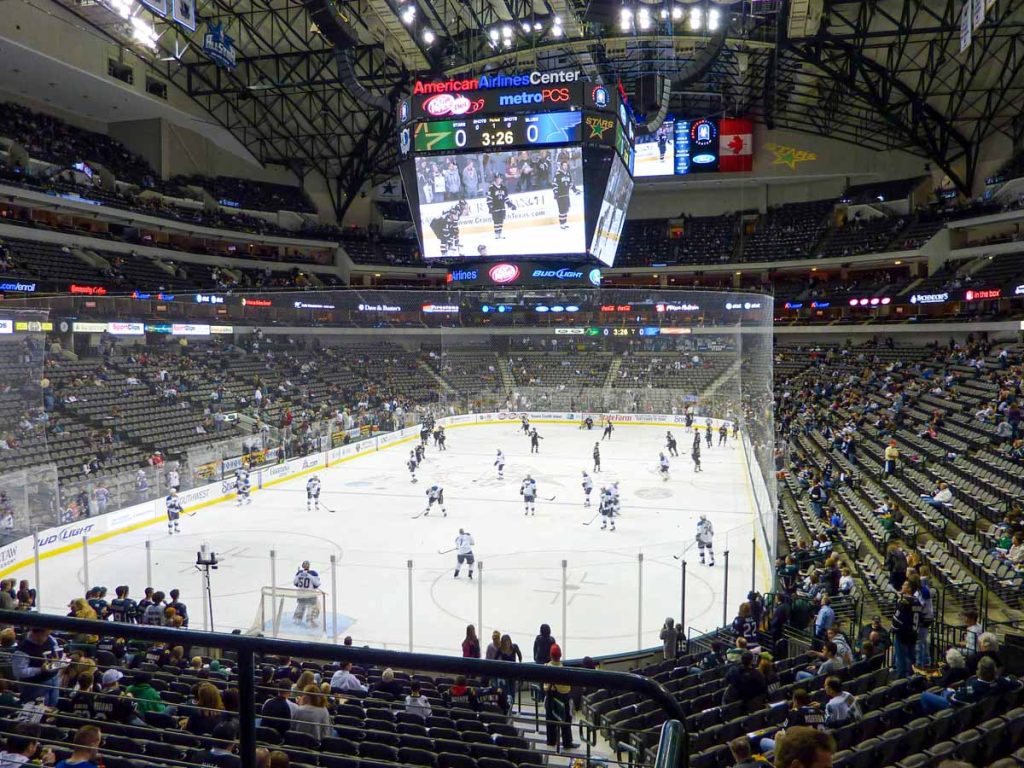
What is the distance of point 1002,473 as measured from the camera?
1600 centimetres

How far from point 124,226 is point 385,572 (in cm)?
3657

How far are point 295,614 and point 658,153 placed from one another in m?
44.0

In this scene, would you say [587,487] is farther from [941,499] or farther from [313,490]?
[941,499]

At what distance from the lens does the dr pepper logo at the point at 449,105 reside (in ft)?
71.7

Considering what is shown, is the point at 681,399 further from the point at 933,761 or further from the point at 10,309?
the point at 933,761

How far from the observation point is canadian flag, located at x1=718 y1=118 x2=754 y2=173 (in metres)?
48.9

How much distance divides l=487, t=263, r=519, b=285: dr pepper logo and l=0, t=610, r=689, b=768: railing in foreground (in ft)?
72.5

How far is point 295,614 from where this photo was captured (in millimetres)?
10750

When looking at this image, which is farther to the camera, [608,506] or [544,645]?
[608,506]

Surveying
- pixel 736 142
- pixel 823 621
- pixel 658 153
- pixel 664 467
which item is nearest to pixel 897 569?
pixel 823 621

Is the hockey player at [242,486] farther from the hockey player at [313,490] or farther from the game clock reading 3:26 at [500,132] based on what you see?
the game clock reading 3:26 at [500,132]

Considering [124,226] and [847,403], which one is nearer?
[847,403]

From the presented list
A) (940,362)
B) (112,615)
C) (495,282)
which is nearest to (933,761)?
(112,615)

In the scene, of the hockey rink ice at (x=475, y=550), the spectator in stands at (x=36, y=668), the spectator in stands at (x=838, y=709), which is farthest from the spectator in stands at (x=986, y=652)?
the spectator in stands at (x=36, y=668)
